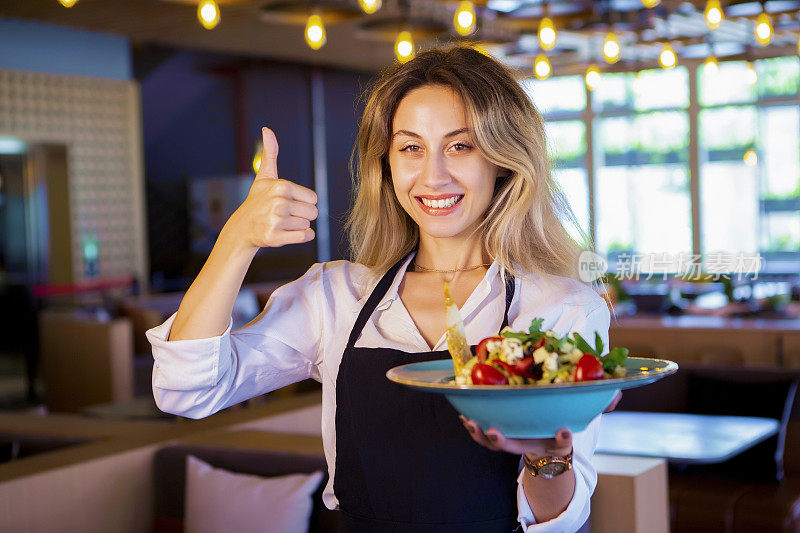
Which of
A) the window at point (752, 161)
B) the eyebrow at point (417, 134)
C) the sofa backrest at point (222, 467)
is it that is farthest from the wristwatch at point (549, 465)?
the window at point (752, 161)

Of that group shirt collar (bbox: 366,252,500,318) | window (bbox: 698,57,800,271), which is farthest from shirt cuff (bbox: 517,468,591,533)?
window (bbox: 698,57,800,271)

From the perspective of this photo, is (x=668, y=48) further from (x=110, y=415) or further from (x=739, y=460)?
(x=110, y=415)

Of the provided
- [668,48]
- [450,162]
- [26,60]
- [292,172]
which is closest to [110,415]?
[450,162]

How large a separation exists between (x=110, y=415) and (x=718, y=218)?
927 cm

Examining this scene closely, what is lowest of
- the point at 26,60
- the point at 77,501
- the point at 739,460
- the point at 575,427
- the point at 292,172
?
the point at 739,460

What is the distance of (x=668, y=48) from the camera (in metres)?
6.50

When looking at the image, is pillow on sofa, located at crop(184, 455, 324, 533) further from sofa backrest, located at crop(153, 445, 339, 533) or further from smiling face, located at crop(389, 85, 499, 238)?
smiling face, located at crop(389, 85, 499, 238)

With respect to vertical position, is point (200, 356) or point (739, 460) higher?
point (200, 356)

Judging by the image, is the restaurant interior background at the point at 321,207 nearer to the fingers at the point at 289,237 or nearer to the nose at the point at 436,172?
the nose at the point at 436,172

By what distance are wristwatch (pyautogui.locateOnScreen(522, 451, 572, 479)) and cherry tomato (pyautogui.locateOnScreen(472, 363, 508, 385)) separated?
19 cm

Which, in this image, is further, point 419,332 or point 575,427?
point 419,332

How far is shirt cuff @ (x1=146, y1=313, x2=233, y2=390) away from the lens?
1403 mm

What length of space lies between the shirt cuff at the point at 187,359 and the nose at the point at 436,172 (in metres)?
0.38

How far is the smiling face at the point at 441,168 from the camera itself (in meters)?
1.53
